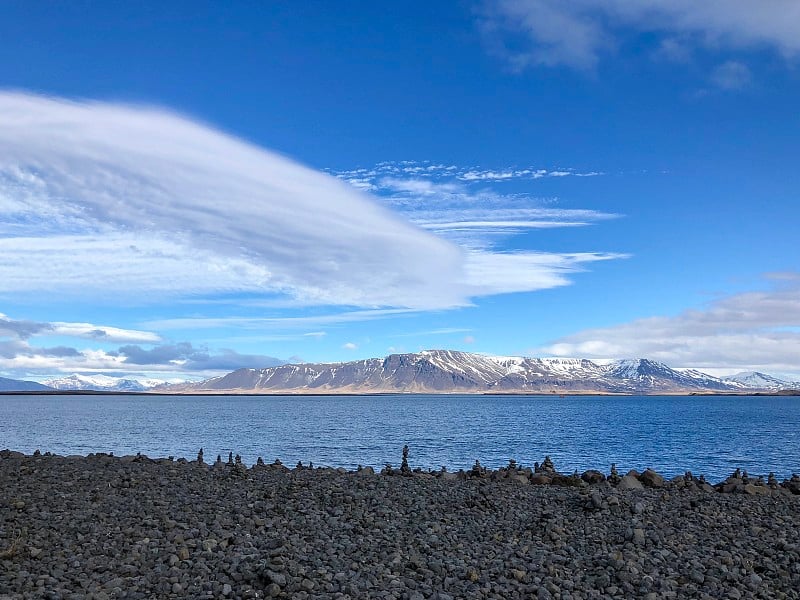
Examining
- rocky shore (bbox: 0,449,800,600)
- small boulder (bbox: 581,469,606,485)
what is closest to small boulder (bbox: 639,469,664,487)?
small boulder (bbox: 581,469,606,485)

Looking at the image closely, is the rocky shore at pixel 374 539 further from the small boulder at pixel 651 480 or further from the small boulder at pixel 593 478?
the small boulder at pixel 593 478

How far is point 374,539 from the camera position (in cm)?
1620

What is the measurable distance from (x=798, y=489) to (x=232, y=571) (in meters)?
24.2

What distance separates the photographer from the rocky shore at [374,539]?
12984 millimetres

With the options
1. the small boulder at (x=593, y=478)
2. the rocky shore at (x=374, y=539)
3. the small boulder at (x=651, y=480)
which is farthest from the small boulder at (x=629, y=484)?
the small boulder at (x=593, y=478)

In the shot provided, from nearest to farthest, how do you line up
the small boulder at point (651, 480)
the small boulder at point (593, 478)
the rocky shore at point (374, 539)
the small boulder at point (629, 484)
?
1. the rocky shore at point (374, 539)
2. the small boulder at point (629, 484)
3. the small boulder at point (651, 480)
4. the small boulder at point (593, 478)

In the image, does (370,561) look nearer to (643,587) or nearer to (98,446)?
(643,587)

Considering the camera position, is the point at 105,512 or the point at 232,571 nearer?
the point at 232,571

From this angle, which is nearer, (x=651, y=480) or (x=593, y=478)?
(x=651, y=480)

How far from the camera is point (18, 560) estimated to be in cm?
1426

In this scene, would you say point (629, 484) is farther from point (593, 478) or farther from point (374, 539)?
point (374, 539)

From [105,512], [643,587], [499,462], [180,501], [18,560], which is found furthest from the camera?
[499,462]

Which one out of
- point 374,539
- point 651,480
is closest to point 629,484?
point 651,480

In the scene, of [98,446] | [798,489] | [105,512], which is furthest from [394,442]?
[105,512]
